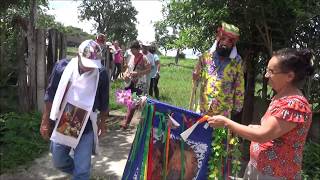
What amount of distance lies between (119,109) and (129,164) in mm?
6777

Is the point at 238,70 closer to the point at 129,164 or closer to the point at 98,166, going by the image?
the point at 129,164

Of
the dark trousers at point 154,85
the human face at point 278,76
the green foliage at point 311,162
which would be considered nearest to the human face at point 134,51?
the green foliage at point 311,162

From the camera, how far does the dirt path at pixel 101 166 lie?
5996mm

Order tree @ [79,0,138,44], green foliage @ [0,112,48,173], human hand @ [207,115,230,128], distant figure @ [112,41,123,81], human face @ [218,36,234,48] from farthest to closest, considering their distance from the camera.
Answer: tree @ [79,0,138,44] → distant figure @ [112,41,123,81] → green foliage @ [0,112,48,173] → human face @ [218,36,234,48] → human hand @ [207,115,230,128]

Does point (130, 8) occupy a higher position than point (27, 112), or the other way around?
point (130, 8)

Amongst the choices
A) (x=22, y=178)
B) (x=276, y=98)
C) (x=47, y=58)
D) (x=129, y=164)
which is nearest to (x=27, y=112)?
(x=47, y=58)

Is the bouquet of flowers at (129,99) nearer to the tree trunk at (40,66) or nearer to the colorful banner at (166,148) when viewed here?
the colorful banner at (166,148)

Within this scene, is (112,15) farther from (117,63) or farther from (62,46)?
(62,46)

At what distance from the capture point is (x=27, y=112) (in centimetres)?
843

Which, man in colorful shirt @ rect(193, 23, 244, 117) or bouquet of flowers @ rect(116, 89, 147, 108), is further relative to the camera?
man in colorful shirt @ rect(193, 23, 244, 117)

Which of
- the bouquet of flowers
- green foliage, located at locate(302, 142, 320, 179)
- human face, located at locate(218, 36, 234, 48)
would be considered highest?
human face, located at locate(218, 36, 234, 48)

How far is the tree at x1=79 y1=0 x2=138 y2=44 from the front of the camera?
1853 inches

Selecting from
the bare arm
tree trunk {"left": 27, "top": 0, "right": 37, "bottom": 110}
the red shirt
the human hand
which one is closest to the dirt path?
tree trunk {"left": 27, "top": 0, "right": 37, "bottom": 110}

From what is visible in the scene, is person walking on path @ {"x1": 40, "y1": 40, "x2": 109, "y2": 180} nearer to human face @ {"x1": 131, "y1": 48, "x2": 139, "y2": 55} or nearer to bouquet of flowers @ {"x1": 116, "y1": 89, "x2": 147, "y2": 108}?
bouquet of flowers @ {"x1": 116, "y1": 89, "x2": 147, "y2": 108}
